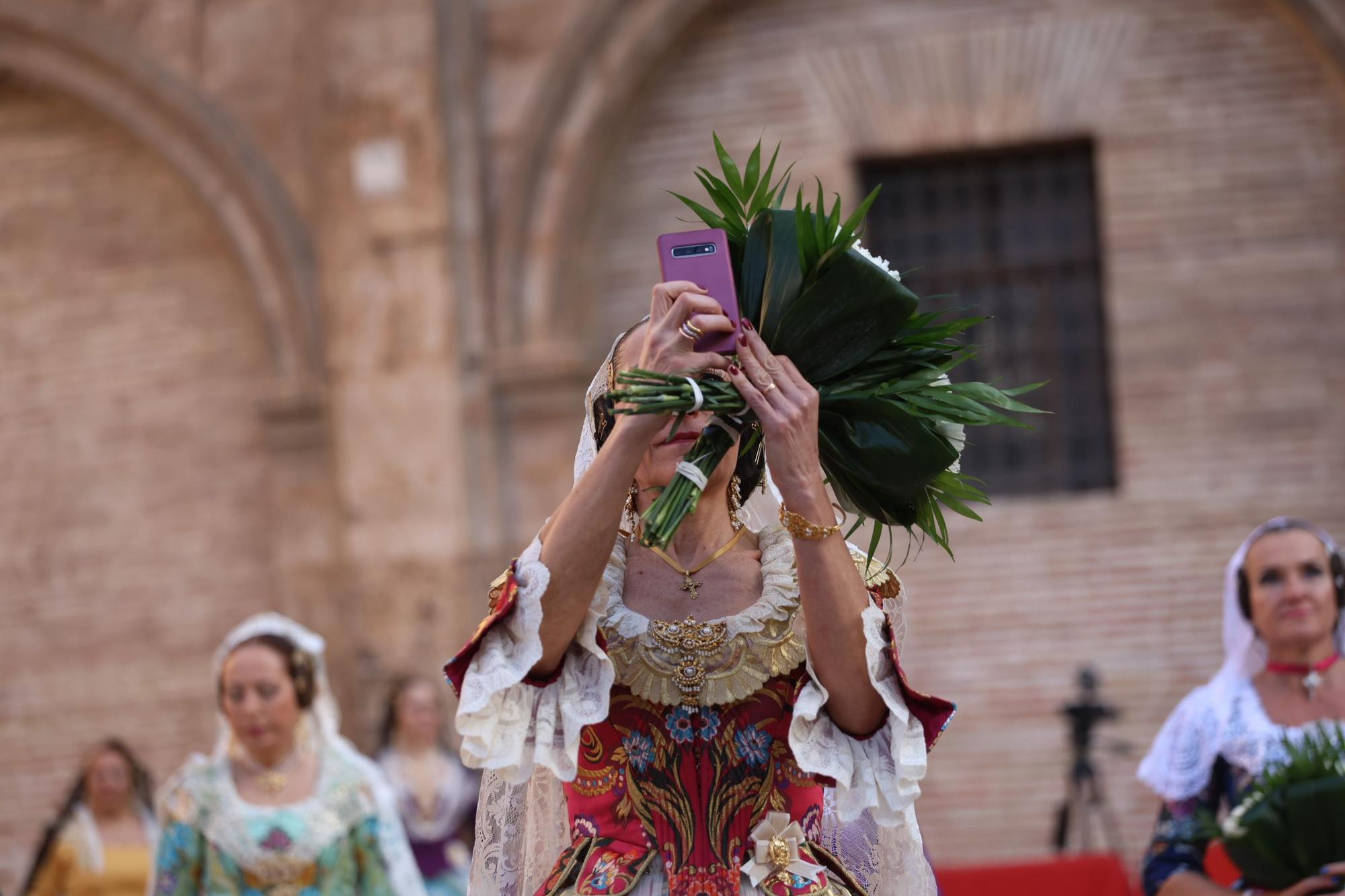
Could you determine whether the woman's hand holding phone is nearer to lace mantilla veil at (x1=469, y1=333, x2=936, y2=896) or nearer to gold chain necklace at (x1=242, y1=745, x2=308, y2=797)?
lace mantilla veil at (x1=469, y1=333, x2=936, y2=896)

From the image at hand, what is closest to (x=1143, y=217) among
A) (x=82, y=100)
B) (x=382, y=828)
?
(x=382, y=828)

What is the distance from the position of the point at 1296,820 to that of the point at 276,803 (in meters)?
3.00

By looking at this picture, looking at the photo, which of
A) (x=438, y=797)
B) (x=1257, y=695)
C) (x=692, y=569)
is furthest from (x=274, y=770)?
(x=1257, y=695)

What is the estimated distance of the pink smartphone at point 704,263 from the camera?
296 cm

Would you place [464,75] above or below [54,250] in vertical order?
above

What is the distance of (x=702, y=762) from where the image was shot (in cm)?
308

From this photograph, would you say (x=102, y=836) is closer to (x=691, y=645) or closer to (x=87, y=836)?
(x=87, y=836)

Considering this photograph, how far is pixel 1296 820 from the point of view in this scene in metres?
4.25

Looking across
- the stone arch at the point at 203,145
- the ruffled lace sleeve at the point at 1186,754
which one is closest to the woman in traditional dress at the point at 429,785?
the stone arch at the point at 203,145

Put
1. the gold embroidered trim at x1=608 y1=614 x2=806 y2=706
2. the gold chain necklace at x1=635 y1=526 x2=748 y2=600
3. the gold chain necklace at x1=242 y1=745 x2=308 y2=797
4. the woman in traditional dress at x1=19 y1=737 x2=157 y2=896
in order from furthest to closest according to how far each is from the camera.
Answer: the woman in traditional dress at x1=19 y1=737 x2=157 y2=896 < the gold chain necklace at x1=242 y1=745 x2=308 y2=797 < the gold chain necklace at x1=635 y1=526 x2=748 y2=600 < the gold embroidered trim at x1=608 y1=614 x2=806 y2=706

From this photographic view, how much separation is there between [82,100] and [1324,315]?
6.82m

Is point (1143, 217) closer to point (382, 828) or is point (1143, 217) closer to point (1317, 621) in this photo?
point (1317, 621)

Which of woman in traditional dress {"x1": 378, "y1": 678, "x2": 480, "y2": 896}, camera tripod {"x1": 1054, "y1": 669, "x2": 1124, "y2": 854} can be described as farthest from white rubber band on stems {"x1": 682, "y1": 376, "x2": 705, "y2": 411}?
camera tripod {"x1": 1054, "y1": 669, "x2": 1124, "y2": 854}

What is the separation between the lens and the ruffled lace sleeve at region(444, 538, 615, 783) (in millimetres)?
2924
